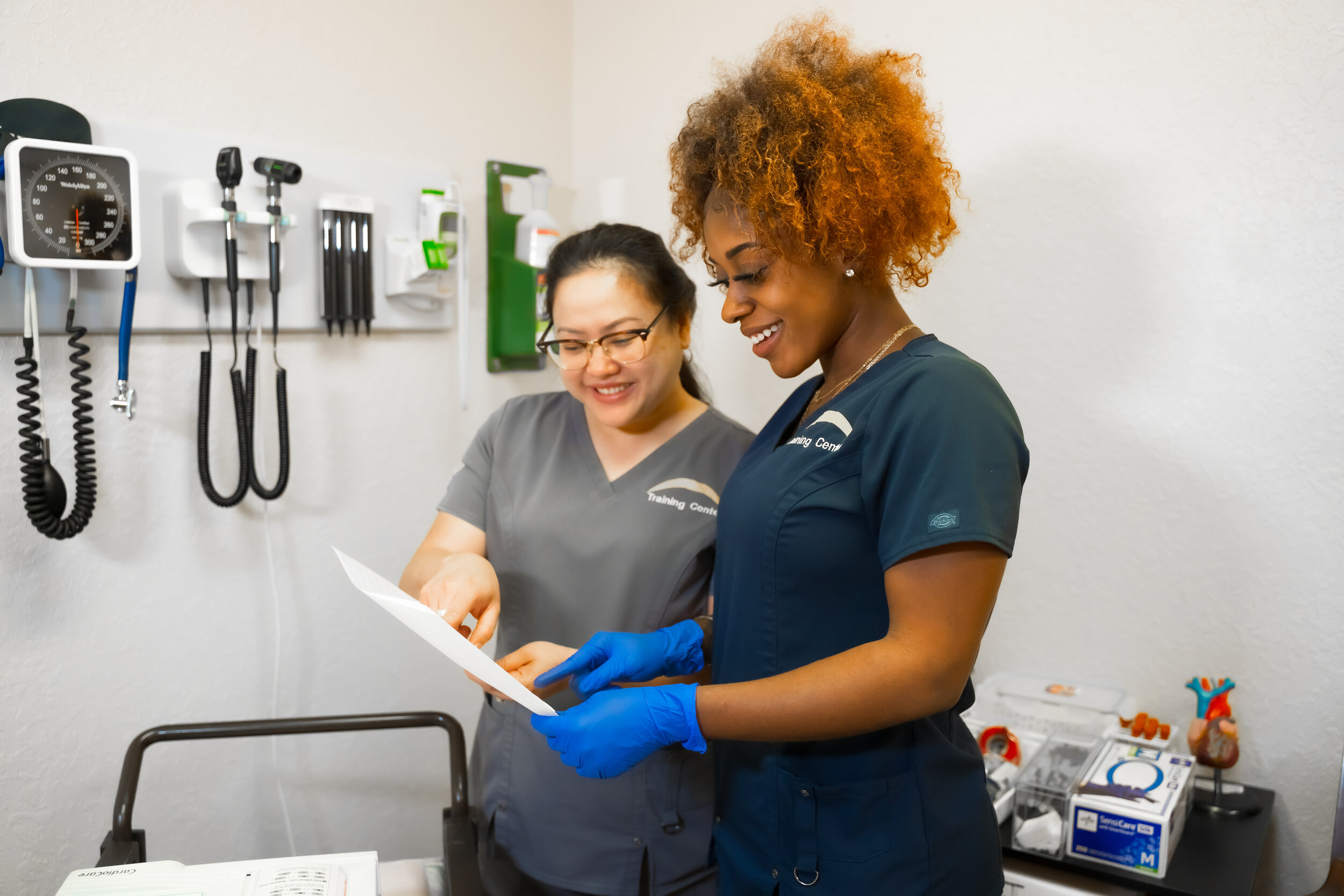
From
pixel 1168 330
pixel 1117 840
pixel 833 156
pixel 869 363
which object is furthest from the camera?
pixel 1168 330

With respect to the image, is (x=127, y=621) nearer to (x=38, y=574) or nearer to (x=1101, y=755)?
(x=38, y=574)

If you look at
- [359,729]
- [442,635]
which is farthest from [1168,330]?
[359,729]

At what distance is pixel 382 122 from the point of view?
172 centimetres

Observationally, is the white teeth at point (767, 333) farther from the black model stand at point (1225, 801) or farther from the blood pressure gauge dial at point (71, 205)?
the black model stand at point (1225, 801)

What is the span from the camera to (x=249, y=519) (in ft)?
5.19

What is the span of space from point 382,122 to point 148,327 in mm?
583

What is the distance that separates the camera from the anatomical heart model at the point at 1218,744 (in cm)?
134

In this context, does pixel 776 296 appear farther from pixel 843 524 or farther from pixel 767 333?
pixel 843 524

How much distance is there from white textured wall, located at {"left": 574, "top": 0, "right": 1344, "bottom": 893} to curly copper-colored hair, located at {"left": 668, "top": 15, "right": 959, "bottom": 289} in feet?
2.04

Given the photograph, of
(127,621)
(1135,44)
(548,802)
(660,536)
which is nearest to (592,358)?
(660,536)

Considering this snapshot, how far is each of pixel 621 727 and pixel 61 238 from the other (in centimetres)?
99

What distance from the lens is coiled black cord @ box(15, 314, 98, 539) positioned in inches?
49.2

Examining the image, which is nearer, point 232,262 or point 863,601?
point 863,601

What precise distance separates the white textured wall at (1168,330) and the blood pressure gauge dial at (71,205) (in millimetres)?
1274
